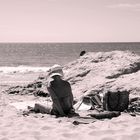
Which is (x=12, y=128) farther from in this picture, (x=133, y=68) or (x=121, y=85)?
(x=133, y=68)

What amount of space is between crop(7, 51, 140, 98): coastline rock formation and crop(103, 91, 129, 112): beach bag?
1687 millimetres

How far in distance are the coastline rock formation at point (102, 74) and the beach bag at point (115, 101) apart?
169 centimetres

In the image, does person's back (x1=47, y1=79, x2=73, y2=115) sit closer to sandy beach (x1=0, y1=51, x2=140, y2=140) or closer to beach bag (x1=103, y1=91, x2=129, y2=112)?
sandy beach (x1=0, y1=51, x2=140, y2=140)

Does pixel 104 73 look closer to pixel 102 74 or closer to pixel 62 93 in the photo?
pixel 102 74

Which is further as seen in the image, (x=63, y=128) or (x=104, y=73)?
(x=104, y=73)

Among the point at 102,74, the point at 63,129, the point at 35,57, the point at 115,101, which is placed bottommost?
the point at 35,57

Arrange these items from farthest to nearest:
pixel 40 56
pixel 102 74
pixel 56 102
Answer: pixel 40 56 < pixel 102 74 < pixel 56 102

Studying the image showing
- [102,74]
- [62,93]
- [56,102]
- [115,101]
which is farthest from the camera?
[102,74]

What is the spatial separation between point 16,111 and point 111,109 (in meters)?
2.21

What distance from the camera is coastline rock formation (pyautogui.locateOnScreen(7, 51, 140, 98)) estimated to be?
33.5 feet

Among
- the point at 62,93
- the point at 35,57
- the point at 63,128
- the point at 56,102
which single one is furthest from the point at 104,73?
the point at 35,57

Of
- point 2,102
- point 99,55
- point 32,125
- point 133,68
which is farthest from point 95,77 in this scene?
point 32,125

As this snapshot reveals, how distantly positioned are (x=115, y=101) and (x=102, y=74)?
14.3ft

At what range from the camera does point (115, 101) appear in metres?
7.52
